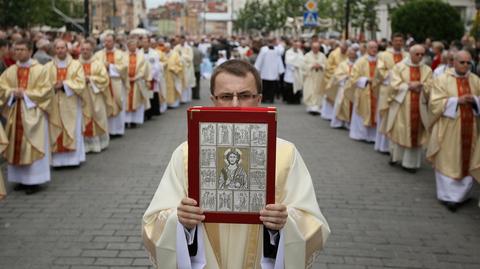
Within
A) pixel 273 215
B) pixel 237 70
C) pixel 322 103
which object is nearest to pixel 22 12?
pixel 322 103

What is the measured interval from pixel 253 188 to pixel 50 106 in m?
6.18

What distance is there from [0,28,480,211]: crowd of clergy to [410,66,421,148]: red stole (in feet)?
0.05

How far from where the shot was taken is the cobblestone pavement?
5766 mm

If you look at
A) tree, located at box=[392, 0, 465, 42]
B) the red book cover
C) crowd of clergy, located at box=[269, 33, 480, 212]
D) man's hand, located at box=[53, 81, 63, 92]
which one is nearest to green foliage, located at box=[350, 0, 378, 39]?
tree, located at box=[392, 0, 465, 42]

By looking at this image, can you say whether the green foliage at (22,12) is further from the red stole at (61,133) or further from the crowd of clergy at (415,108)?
the red stole at (61,133)

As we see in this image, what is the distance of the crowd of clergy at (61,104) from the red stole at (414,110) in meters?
5.04

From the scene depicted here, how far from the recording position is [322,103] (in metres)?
16.9

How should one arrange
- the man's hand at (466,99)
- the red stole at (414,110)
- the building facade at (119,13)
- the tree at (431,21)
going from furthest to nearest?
1. the building facade at (119,13)
2. the tree at (431,21)
3. the red stole at (414,110)
4. the man's hand at (466,99)

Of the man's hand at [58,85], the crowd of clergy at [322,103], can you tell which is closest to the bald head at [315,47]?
the crowd of clergy at [322,103]

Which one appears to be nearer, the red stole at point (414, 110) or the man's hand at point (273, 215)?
the man's hand at point (273, 215)

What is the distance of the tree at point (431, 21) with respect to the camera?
2419 cm

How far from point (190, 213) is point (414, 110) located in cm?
779

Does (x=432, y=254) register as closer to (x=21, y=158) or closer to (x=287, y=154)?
(x=287, y=154)

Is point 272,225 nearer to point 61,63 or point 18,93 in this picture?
point 18,93
